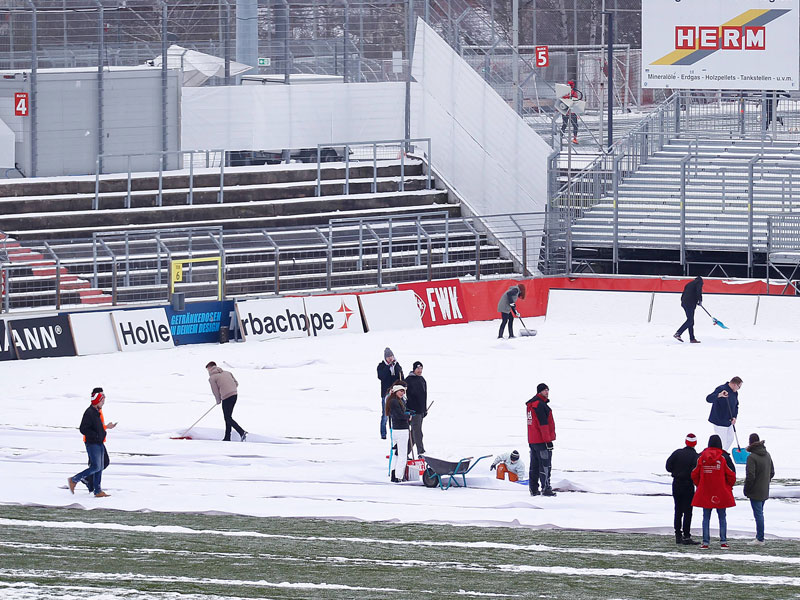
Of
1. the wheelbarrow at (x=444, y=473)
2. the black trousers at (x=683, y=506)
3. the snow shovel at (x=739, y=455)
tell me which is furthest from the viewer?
the snow shovel at (x=739, y=455)

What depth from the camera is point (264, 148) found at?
39906 millimetres

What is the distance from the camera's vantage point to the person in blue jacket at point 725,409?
18766 millimetres

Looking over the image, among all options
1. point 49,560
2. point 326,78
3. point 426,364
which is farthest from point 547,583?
point 326,78

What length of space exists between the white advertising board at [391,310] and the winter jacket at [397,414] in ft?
44.0

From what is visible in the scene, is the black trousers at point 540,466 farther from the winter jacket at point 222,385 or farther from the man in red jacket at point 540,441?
the winter jacket at point 222,385

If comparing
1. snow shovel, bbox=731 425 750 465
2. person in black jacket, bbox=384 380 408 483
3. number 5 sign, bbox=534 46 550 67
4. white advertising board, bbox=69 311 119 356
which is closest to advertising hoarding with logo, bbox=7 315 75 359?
white advertising board, bbox=69 311 119 356

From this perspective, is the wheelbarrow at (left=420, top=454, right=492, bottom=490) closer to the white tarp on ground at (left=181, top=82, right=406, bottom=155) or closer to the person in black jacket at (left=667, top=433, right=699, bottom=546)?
the person in black jacket at (left=667, top=433, right=699, bottom=546)

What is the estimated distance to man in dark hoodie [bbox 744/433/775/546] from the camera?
14227 mm

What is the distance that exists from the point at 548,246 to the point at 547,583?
24.5 meters

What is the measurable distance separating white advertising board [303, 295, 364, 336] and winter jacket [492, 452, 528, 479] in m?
13.4

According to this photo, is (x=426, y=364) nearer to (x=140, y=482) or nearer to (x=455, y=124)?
(x=140, y=482)

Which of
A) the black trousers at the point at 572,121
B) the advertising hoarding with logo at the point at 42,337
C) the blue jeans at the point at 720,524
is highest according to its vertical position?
the black trousers at the point at 572,121

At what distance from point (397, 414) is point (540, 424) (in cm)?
203

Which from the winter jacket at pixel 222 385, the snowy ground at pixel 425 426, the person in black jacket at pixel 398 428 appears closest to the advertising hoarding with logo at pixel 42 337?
the snowy ground at pixel 425 426
